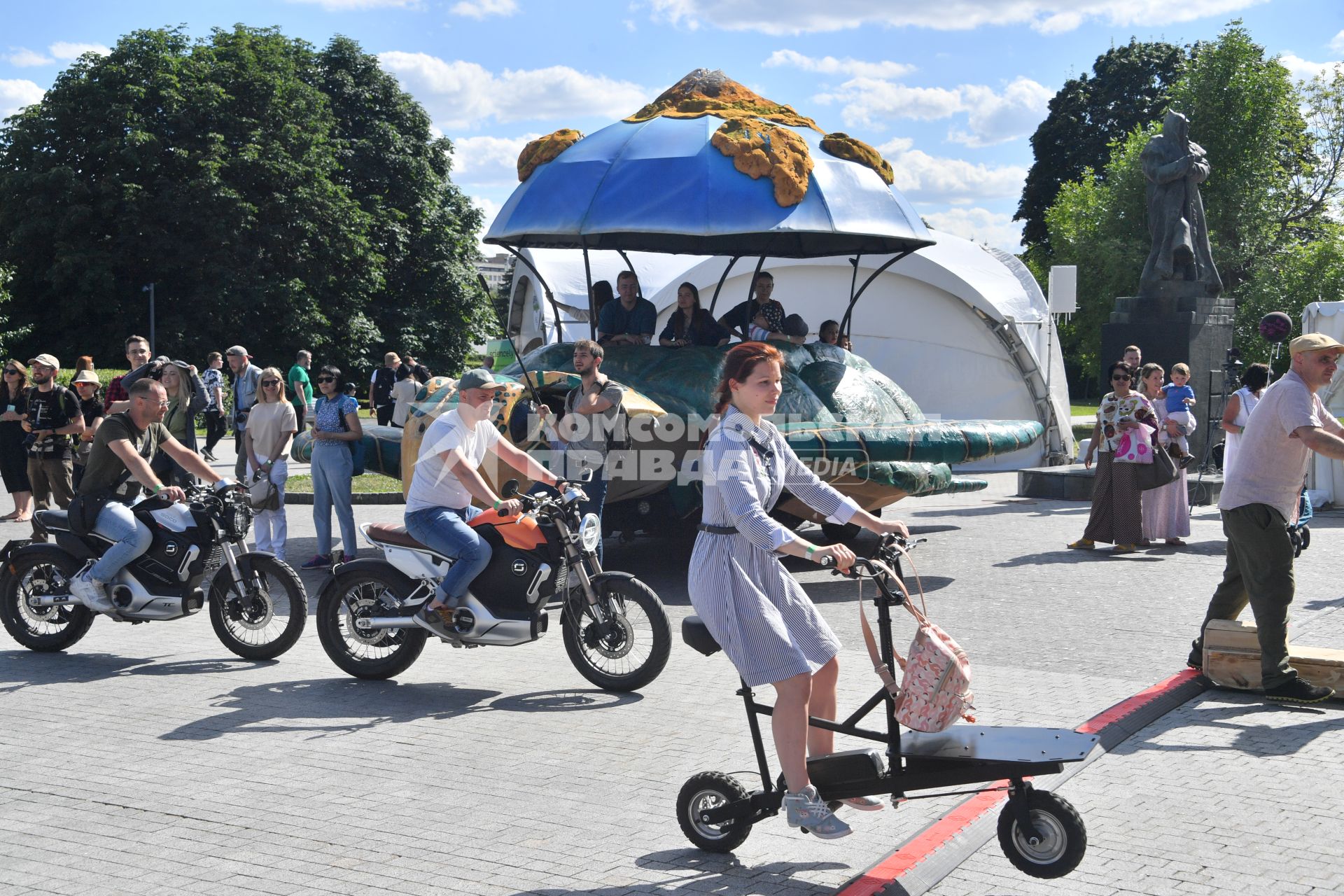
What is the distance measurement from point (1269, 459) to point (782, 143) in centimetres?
566

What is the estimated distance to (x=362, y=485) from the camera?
707 inches

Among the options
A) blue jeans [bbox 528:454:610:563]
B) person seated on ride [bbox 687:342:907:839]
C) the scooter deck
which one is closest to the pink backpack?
the scooter deck

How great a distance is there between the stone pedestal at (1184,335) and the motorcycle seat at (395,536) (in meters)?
17.5

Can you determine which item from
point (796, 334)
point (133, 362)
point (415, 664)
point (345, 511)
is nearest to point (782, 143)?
point (796, 334)

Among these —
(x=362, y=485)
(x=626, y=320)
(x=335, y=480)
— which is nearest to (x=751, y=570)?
(x=335, y=480)

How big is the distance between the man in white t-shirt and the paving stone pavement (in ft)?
0.93

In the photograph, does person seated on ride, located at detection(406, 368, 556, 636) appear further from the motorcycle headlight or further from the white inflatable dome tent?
the white inflatable dome tent

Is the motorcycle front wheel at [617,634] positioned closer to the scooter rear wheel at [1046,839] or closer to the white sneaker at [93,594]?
the white sneaker at [93,594]

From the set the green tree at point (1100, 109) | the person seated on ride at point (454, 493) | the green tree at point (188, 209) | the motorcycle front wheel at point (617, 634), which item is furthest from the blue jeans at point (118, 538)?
the green tree at point (1100, 109)

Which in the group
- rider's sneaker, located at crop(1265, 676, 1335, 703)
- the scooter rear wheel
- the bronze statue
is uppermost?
the bronze statue

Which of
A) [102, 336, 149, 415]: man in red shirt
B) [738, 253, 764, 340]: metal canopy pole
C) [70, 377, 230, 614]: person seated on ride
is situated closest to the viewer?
[70, 377, 230, 614]: person seated on ride

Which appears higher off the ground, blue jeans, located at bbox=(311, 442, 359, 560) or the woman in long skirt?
blue jeans, located at bbox=(311, 442, 359, 560)

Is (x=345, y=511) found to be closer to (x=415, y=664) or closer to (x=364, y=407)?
(x=415, y=664)

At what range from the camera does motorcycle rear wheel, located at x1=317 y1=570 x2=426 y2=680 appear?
Answer: 7.41m
